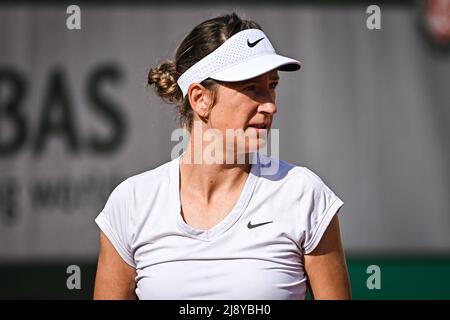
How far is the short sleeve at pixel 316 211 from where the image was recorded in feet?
7.90

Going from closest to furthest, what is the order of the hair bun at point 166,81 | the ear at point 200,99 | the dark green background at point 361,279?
the ear at point 200,99
the hair bun at point 166,81
the dark green background at point 361,279

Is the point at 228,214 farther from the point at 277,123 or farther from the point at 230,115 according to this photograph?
the point at 277,123

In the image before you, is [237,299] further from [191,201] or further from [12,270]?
[12,270]

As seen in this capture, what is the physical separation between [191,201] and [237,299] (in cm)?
38

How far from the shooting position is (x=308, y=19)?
6707mm

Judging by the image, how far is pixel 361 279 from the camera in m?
6.39

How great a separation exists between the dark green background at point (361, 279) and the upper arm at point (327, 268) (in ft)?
13.0

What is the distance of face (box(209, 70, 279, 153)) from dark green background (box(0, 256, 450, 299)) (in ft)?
13.0

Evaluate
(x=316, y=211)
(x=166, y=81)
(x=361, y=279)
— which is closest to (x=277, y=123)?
(x=361, y=279)

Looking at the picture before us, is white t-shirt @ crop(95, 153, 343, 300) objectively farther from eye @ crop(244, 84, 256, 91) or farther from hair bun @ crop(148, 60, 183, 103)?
hair bun @ crop(148, 60, 183, 103)

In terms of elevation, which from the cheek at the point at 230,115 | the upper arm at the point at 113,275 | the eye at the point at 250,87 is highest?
the eye at the point at 250,87

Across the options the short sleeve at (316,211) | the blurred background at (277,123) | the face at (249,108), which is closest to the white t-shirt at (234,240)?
the short sleeve at (316,211)

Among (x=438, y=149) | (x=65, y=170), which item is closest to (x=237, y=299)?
(x=65, y=170)

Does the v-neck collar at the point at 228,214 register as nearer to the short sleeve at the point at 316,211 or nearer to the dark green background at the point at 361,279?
the short sleeve at the point at 316,211
